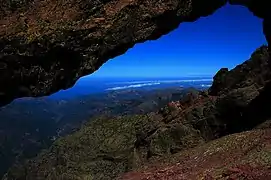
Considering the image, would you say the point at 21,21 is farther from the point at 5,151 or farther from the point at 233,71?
the point at 5,151

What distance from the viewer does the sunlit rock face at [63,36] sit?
2498cm

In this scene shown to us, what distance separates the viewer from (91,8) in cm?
2634

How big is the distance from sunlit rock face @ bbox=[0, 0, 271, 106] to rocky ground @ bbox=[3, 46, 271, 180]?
10.2 m

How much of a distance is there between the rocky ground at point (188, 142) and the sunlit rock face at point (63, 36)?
10200mm

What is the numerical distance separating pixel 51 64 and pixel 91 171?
21.8m

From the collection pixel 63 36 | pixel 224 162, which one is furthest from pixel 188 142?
pixel 63 36

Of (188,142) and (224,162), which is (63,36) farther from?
(188,142)

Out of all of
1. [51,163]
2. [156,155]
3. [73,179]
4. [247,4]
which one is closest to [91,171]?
[73,179]

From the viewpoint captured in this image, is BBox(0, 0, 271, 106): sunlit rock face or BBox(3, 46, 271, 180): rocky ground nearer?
BBox(3, 46, 271, 180): rocky ground

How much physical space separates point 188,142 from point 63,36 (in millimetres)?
16070

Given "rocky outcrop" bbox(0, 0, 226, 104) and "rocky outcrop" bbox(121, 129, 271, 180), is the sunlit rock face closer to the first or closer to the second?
"rocky outcrop" bbox(0, 0, 226, 104)

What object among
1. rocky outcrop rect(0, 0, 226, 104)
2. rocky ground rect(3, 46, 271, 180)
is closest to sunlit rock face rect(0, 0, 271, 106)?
rocky outcrop rect(0, 0, 226, 104)

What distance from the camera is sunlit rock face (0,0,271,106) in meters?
25.0

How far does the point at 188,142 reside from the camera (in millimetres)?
33562
